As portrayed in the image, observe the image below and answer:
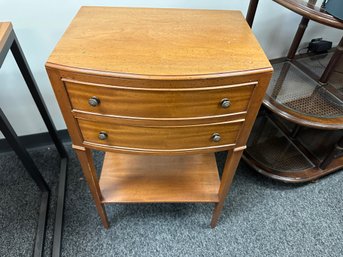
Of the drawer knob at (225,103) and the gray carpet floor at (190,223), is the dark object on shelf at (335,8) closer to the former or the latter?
the drawer knob at (225,103)

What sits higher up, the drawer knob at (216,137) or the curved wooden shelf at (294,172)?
the drawer knob at (216,137)

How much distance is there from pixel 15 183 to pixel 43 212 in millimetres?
274

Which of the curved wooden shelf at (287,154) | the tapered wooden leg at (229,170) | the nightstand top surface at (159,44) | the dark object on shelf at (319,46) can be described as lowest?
the curved wooden shelf at (287,154)

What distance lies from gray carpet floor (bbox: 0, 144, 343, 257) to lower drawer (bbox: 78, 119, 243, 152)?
56 cm

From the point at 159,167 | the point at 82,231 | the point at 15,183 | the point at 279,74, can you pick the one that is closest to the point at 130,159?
the point at 159,167

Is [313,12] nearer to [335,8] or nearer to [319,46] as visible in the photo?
[335,8]

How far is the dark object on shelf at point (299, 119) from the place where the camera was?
92 centimetres

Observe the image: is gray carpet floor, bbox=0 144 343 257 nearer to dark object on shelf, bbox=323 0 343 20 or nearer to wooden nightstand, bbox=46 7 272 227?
wooden nightstand, bbox=46 7 272 227

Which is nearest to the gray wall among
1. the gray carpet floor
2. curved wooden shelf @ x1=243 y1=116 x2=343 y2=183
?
the gray carpet floor

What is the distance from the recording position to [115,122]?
0.60 meters

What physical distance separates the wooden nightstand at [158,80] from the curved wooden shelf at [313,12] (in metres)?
0.19

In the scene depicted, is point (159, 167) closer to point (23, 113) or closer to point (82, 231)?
point (82, 231)

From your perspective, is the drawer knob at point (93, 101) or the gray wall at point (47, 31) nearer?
the drawer knob at point (93, 101)

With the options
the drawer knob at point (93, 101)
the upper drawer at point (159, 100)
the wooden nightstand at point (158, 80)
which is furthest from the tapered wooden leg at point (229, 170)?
the drawer knob at point (93, 101)
